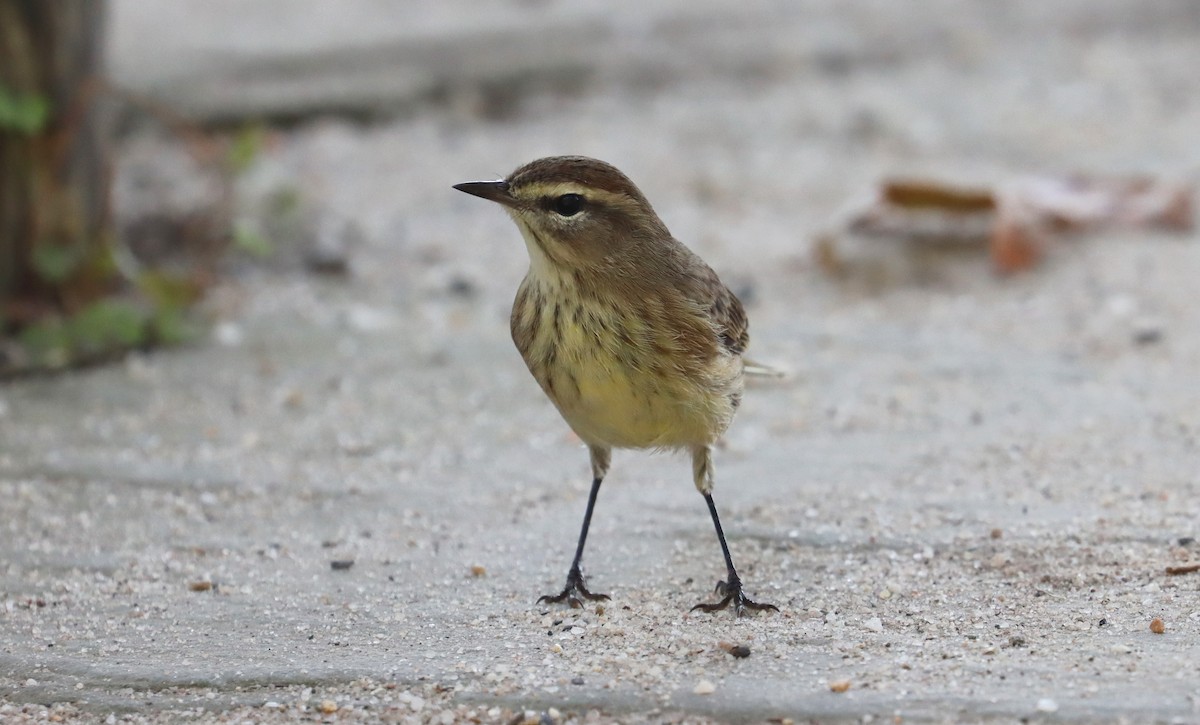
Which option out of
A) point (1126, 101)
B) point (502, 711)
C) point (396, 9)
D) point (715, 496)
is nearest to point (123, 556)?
point (502, 711)

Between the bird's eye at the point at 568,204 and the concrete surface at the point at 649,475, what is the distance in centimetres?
121

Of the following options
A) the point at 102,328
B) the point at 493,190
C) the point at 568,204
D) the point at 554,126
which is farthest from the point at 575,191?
the point at 554,126

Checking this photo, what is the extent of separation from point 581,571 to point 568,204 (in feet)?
3.99

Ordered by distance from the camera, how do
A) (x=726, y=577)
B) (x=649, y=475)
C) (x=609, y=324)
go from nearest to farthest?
(x=609, y=324)
(x=726, y=577)
(x=649, y=475)

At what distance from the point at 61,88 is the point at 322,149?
9.98 feet

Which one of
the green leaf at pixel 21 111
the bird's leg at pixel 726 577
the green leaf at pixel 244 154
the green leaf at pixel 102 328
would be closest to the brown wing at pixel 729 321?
the bird's leg at pixel 726 577

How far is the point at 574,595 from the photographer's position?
456 cm

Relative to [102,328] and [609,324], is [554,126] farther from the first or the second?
[609,324]

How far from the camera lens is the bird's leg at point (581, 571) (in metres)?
4.55

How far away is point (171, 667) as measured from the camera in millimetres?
4156

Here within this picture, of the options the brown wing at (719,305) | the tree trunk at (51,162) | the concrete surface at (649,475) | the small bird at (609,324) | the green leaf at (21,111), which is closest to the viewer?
the concrete surface at (649,475)

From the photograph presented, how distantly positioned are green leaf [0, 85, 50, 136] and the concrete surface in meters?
1.19

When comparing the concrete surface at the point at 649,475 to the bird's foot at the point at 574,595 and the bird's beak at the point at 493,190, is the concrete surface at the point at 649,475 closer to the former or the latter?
the bird's foot at the point at 574,595

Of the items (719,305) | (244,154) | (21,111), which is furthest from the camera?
(244,154)
